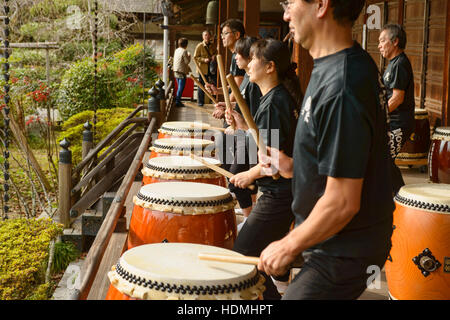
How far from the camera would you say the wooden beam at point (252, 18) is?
22.3 feet

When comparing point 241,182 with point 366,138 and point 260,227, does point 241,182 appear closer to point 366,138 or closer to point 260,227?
Answer: point 260,227

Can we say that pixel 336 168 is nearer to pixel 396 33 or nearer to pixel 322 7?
pixel 322 7

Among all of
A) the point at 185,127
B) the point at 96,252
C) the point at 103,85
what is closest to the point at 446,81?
the point at 185,127

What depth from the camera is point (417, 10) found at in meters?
7.51

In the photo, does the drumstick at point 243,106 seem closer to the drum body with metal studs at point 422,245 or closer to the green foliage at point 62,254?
the drum body with metal studs at point 422,245

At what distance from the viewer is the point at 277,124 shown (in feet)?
9.10

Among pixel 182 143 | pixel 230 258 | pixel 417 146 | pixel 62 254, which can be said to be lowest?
pixel 62 254

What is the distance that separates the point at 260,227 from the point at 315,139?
114 cm

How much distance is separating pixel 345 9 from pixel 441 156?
4.24m

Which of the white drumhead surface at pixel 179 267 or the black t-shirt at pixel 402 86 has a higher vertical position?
the black t-shirt at pixel 402 86

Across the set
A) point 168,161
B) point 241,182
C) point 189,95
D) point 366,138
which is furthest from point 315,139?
point 189,95

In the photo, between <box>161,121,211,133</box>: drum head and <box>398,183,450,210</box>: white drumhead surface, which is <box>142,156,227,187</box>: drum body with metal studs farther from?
<box>161,121,211,133</box>: drum head

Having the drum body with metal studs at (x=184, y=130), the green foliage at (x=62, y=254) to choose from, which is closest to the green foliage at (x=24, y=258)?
the green foliage at (x=62, y=254)

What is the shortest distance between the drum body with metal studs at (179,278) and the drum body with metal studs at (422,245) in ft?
4.39
